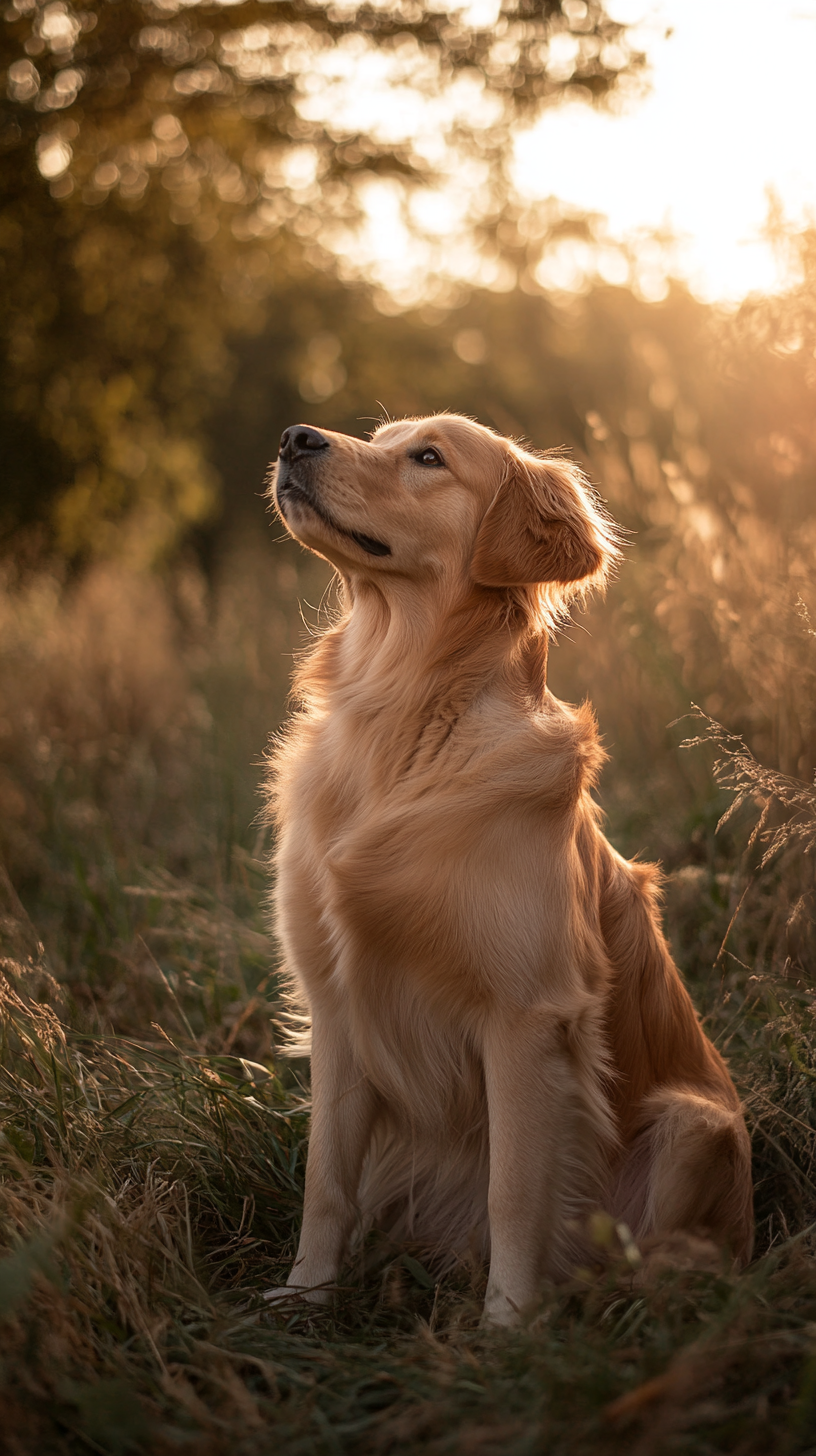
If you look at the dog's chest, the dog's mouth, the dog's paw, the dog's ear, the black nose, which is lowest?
the dog's paw

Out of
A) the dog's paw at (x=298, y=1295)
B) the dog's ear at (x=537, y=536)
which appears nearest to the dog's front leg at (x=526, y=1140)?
the dog's paw at (x=298, y=1295)

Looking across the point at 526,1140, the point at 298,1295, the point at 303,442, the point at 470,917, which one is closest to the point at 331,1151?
the point at 298,1295

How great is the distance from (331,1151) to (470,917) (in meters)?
0.69

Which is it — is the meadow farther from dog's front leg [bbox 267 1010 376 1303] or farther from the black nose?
the black nose

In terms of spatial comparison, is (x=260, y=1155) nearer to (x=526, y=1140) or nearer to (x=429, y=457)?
(x=526, y=1140)

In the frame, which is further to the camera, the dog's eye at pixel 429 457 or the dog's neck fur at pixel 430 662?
the dog's eye at pixel 429 457

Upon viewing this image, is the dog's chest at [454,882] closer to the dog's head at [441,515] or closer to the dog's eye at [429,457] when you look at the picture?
the dog's head at [441,515]

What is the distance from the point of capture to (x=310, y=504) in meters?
2.38

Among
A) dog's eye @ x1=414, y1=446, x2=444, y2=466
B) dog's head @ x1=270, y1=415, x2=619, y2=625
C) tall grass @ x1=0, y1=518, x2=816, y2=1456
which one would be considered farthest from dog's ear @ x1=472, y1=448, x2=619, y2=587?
tall grass @ x1=0, y1=518, x2=816, y2=1456

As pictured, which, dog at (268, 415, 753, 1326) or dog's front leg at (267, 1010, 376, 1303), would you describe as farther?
dog's front leg at (267, 1010, 376, 1303)

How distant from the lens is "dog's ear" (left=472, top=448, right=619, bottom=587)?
93.1 inches

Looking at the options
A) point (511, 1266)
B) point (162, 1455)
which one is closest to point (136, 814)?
point (511, 1266)

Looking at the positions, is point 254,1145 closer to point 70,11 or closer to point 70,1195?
point 70,1195

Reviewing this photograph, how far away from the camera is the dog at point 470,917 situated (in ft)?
6.49
